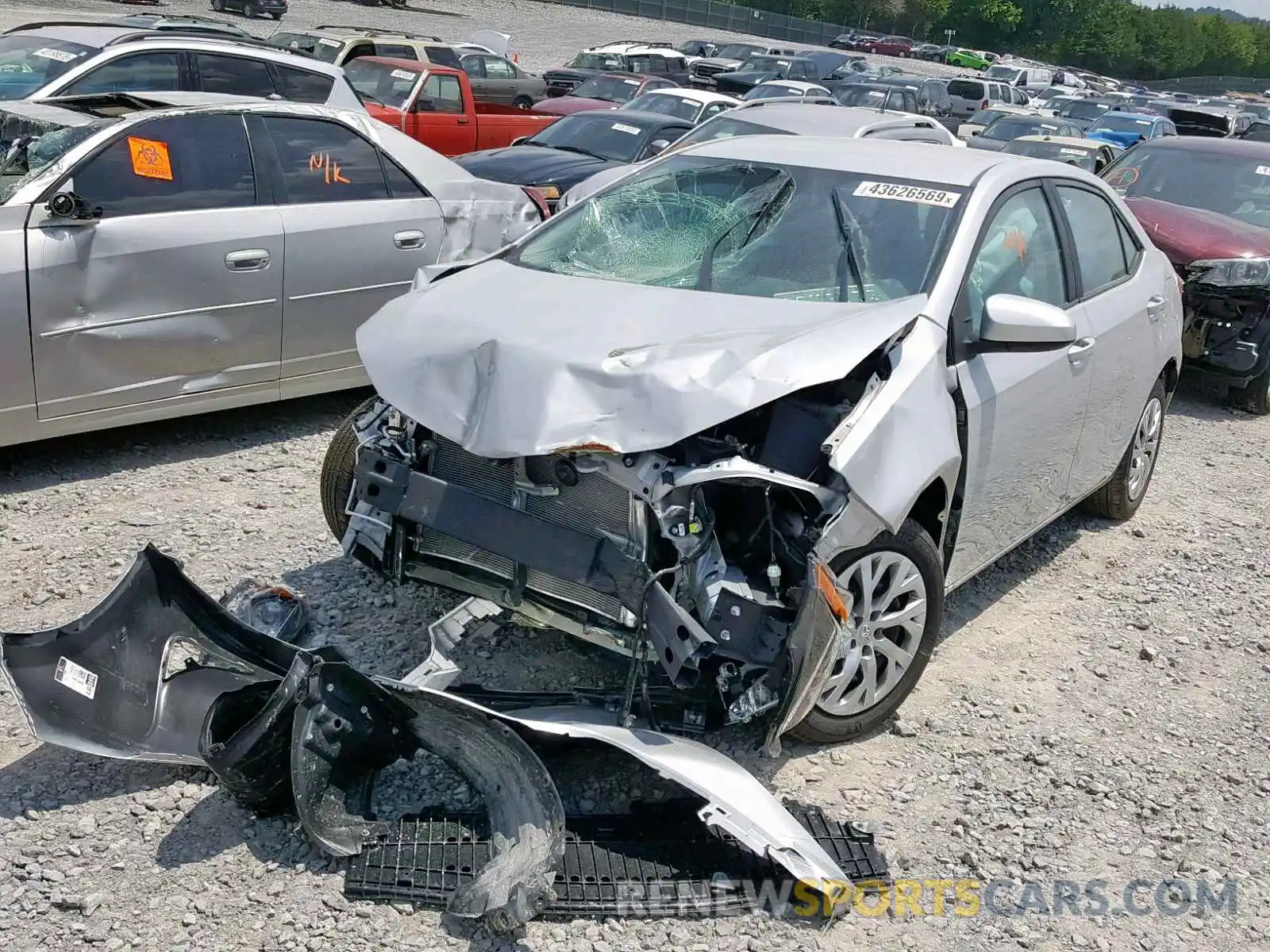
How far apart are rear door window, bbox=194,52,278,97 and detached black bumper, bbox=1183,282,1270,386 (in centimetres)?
730

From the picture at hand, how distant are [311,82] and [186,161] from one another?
500cm

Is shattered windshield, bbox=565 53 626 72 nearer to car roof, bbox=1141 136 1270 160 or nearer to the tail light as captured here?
car roof, bbox=1141 136 1270 160

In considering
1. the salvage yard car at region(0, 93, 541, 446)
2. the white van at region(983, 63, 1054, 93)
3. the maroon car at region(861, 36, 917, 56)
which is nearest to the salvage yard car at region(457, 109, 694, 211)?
the salvage yard car at region(0, 93, 541, 446)

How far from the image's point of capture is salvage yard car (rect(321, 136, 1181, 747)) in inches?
137

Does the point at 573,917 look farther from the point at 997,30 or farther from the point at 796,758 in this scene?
the point at 997,30

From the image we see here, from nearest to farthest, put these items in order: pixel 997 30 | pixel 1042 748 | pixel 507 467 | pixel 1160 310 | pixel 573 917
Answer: pixel 573 917 → pixel 507 467 → pixel 1042 748 → pixel 1160 310 → pixel 997 30

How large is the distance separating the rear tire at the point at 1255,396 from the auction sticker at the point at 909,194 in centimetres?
538

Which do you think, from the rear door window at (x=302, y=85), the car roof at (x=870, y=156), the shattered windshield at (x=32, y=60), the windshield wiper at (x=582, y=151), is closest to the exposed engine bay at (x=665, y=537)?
the car roof at (x=870, y=156)

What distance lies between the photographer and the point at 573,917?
3193 mm

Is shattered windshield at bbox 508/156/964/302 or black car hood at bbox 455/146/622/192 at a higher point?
shattered windshield at bbox 508/156/964/302

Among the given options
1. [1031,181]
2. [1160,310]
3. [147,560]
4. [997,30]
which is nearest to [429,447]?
[147,560]

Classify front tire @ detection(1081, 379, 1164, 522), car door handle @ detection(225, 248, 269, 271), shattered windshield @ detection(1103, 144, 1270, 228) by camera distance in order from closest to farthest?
1. car door handle @ detection(225, 248, 269, 271)
2. front tire @ detection(1081, 379, 1164, 522)
3. shattered windshield @ detection(1103, 144, 1270, 228)

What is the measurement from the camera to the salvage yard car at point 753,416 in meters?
3.48

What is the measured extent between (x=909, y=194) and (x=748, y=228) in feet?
1.97
